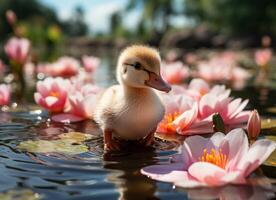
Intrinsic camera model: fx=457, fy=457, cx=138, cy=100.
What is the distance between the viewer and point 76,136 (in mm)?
2758

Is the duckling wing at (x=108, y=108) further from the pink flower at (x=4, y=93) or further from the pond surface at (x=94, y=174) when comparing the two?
the pink flower at (x=4, y=93)

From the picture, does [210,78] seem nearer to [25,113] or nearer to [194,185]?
[25,113]

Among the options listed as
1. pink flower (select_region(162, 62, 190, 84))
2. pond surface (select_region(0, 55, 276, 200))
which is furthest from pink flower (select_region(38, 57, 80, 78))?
pond surface (select_region(0, 55, 276, 200))

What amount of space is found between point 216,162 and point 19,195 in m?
0.76

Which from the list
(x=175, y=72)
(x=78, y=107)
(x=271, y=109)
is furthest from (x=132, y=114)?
(x=175, y=72)

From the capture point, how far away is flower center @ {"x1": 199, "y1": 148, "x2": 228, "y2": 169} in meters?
1.79

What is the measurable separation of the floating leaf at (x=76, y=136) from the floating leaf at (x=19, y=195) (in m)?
0.96

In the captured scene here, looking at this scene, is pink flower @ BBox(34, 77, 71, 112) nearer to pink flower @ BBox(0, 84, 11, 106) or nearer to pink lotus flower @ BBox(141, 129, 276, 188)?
pink flower @ BBox(0, 84, 11, 106)

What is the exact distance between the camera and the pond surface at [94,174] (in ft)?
5.43

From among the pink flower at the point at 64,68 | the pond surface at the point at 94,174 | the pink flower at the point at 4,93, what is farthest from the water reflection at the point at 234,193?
the pink flower at the point at 64,68

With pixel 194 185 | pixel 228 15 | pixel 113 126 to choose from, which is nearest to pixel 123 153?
pixel 113 126

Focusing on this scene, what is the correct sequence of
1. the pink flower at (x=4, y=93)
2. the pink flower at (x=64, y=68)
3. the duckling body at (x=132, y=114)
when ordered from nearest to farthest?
1. the duckling body at (x=132, y=114)
2. the pink flower at (x=4, y=93)
3. the pink flower at (x=64, y=68)

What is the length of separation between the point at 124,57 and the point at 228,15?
29.6m

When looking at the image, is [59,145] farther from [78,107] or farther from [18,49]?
[18,49]
